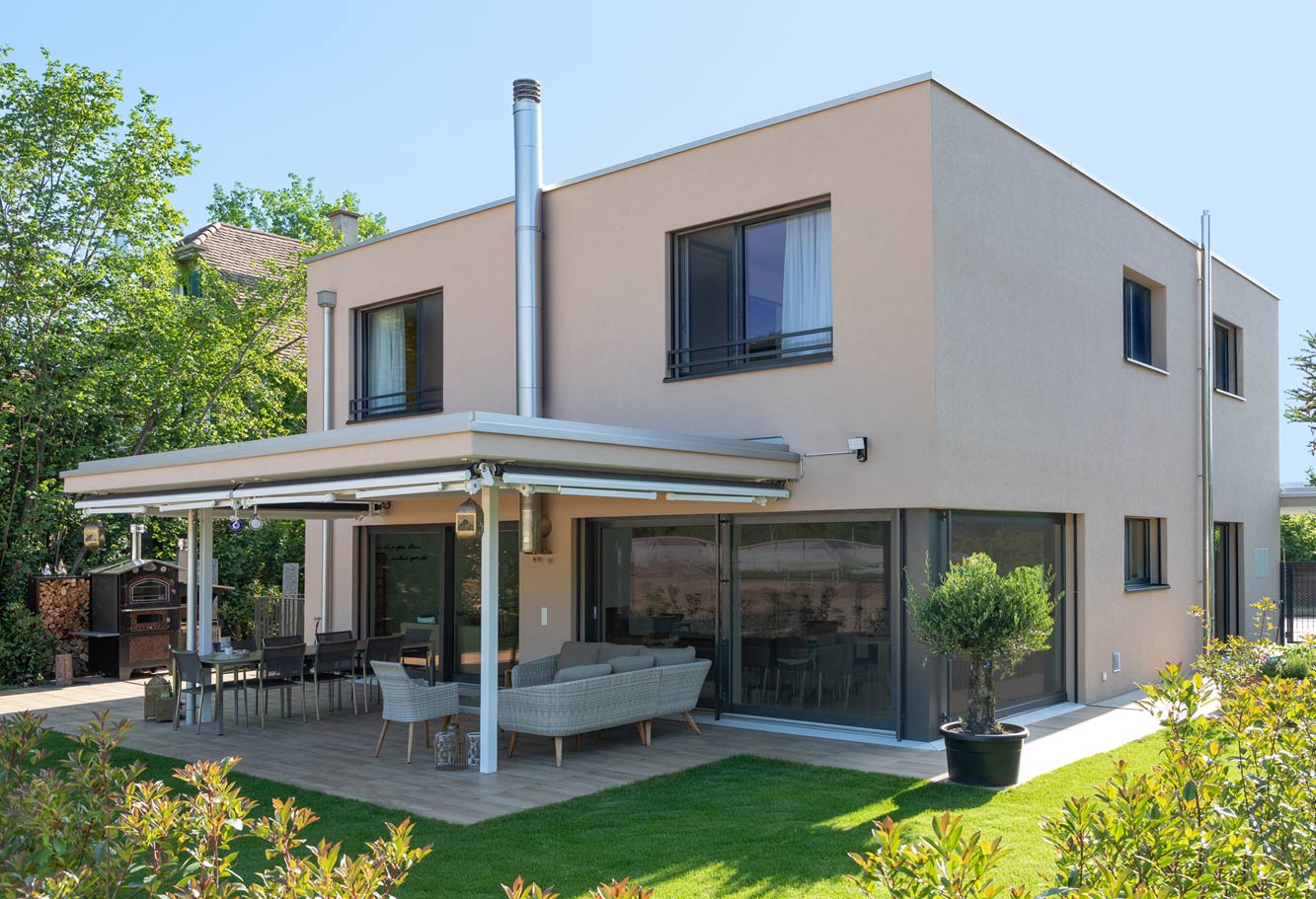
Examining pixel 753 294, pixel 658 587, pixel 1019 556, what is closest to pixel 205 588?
pixel 658 587

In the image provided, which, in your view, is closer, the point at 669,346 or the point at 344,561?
the point at 669,346

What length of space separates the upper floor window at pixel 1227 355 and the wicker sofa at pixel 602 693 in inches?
407

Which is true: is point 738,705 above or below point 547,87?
below

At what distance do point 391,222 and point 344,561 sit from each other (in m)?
21.4

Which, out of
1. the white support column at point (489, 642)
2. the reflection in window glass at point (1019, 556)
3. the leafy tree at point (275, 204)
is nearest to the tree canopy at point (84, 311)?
the white support column at point (489, 642)

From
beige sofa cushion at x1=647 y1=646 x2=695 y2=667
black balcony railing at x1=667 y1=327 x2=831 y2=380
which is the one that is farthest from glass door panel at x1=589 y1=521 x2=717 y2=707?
black balcony railing at x1=667 y1=327 x2=831 y2=380

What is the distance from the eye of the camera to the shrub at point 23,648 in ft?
50.6

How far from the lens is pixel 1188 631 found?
590 inches

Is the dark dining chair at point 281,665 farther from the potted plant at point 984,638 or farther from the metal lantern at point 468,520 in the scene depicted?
the potted plant at point 984,638

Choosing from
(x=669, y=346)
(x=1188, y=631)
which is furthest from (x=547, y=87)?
(x=1188, y=631)

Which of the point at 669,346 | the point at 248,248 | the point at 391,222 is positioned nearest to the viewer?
the point at 669,346

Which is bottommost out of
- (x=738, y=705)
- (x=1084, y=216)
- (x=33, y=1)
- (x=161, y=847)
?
(x=738, y=705)

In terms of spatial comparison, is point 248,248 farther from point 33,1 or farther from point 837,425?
point 837,425

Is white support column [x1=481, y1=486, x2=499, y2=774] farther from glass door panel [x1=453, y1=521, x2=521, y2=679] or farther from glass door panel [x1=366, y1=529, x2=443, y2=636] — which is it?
glass door panel [x1=366, y1=529, x2=443, y2=636]
